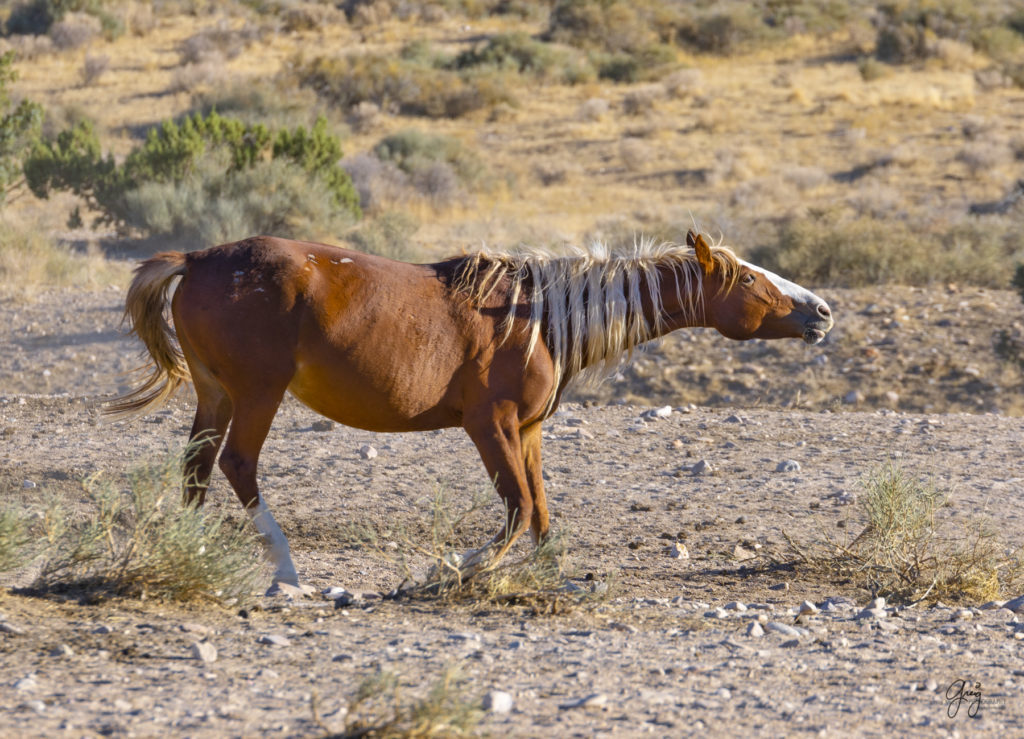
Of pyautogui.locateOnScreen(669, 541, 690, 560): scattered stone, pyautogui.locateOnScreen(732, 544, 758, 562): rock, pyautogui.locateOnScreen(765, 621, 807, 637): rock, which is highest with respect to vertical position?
pyautogui.locateOnScreen(765, 621, 807, 637): rock

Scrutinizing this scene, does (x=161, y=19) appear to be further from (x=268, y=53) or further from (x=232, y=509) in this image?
(x=232, y=509)

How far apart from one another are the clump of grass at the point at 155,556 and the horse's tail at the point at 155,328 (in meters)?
1.16

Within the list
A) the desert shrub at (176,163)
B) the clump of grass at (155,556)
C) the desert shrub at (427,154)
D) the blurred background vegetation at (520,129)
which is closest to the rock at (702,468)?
the blurred background vegetation at (520,129)

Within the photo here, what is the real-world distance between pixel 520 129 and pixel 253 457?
23509 mm

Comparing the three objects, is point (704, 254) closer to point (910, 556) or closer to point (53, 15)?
point (910, 556)

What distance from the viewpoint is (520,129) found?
2825 centimetres

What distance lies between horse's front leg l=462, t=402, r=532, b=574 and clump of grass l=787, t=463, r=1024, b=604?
1.62 m

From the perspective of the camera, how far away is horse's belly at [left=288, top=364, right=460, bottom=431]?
5.60 metres

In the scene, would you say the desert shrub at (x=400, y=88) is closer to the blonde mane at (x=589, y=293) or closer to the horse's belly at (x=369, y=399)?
the blonde mane at (x=589, y=293)

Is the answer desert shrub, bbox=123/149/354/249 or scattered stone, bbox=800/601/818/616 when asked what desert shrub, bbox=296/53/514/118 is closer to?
desert shrub, bbox=123/149/354/249

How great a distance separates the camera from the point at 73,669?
3.96 metres

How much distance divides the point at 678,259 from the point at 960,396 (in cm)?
633

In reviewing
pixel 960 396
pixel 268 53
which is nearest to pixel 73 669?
pixel 960 396

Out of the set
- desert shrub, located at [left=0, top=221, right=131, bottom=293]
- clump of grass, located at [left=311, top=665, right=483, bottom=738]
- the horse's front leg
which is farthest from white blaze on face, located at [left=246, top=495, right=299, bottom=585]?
desert shrub, located at [left=0, top=221, right=131, bottom=293]
